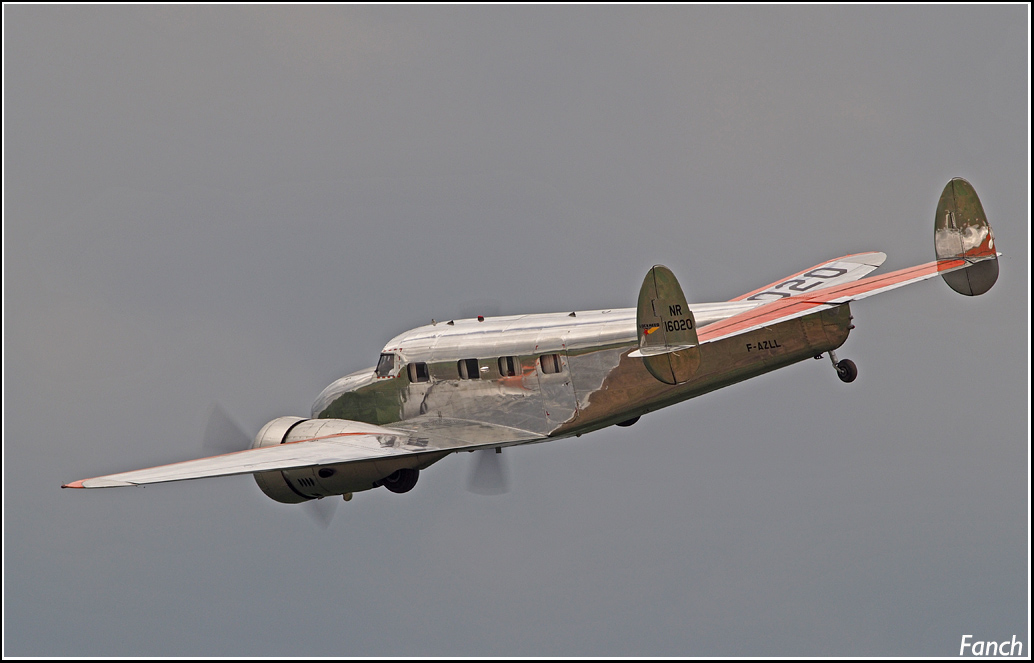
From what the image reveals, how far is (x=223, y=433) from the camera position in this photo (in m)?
30.8

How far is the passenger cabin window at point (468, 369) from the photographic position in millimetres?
28938

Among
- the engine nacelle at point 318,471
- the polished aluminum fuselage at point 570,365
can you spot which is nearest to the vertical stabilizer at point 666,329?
the polished aluminum fuselage at point 570,365

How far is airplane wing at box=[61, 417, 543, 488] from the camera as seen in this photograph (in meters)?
27.0

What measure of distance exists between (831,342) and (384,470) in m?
10.6

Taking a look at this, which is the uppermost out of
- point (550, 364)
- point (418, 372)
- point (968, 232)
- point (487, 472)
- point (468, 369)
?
point (968, 232)

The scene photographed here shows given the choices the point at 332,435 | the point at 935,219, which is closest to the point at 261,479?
the point at 332,435

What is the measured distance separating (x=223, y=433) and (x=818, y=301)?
14193mm

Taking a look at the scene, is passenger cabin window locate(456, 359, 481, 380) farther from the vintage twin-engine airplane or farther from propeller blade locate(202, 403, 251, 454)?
propeller blade locate(202, 403, 251, 454)

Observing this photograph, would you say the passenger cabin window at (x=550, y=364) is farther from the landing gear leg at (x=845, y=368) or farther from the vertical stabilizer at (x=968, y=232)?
the vertical stabilizer at (x=968, y=232)

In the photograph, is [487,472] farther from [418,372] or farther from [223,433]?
[223,433]

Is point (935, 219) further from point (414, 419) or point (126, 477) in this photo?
point (126, 477)

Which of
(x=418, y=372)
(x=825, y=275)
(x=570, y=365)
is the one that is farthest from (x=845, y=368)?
(x=418, y=372)

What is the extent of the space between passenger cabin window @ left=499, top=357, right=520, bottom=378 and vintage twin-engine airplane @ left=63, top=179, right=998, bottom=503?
3 centimetres

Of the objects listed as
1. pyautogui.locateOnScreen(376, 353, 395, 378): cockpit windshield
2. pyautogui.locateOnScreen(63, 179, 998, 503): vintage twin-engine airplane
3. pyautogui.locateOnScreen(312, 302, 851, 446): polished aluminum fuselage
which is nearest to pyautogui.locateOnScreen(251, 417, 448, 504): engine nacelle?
pyautogui.locateOnScreen(63, 179, 998, 503): vintage twin-engine airplane
